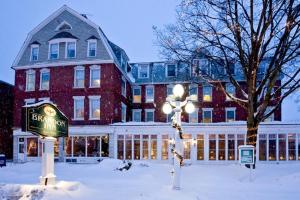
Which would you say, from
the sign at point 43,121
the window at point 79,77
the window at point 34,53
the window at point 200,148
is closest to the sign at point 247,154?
the sign at point 43,121

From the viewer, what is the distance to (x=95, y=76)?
3541 centimetres

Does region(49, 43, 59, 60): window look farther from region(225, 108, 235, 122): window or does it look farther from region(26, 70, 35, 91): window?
region(225, 108, 235, 122): window

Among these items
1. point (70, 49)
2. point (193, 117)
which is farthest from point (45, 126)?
point (193, 117)

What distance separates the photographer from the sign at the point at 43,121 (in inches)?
486

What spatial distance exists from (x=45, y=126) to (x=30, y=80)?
25404 mm

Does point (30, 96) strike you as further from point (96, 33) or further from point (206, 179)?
point (206, 179)

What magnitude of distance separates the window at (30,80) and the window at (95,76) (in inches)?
245

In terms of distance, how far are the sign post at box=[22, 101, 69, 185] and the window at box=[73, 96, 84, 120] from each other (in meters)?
21.4

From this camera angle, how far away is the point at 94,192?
12.5 meters

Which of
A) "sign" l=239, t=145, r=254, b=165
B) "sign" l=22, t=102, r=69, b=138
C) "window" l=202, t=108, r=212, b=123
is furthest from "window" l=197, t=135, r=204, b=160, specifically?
"sign" l=22, t=102, r=69, b=138

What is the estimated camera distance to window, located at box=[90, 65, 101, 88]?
3525 cm

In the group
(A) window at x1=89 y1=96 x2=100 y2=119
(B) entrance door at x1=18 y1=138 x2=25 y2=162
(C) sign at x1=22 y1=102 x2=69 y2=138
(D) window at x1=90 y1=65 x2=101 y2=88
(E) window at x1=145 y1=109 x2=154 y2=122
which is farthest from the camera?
(E) window at x1=145 y1=109 x2=154 y2=122

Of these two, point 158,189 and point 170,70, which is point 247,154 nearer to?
point 158,189

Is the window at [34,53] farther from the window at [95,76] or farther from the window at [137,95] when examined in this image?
the window at [137,95]
